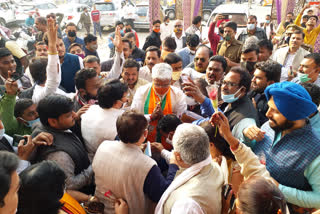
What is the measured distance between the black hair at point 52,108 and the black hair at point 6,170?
0.86 meters

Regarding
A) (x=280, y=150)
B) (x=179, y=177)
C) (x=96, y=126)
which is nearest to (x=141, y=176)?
(x=179, y=177)

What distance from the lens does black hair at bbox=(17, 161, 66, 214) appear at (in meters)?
1.47

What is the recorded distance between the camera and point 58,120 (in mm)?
2223

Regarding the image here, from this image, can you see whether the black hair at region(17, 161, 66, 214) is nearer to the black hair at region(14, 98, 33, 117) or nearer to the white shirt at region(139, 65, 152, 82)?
the black hair at region(14, 98, 33, 117)

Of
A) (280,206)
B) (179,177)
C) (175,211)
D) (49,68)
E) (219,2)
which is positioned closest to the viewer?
(280,206)

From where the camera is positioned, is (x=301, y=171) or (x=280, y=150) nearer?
(x=301, y=171)

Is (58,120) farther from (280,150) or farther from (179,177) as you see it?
(280,150)

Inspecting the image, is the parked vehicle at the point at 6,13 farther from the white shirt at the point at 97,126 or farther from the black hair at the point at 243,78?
the black hair at the point at 243,78

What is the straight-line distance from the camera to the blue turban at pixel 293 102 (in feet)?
6.23

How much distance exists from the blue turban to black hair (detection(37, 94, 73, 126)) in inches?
69.6

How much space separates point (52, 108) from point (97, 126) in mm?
514

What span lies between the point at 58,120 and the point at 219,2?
67.0ft

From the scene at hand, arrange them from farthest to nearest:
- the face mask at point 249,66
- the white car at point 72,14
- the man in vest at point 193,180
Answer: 1. the white car at point 72,14
2. the face mask at point 249,66
3. the man in vest at point 193,180

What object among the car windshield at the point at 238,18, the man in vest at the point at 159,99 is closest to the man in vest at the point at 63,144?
the man in vest at the point at 159,99
